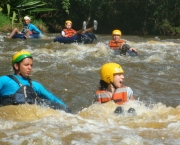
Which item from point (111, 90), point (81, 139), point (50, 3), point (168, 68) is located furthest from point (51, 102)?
point (50, 3)

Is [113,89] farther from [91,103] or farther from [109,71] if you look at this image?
[91,103]

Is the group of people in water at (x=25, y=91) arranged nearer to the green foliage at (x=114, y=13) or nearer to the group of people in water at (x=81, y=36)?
the group of people in water at (x=81, y=36)

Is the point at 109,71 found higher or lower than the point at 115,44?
higher

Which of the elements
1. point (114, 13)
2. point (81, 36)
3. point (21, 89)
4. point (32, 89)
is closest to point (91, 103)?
point (32, 89)

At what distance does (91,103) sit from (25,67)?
5.75 feet

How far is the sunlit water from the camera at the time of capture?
161 inches

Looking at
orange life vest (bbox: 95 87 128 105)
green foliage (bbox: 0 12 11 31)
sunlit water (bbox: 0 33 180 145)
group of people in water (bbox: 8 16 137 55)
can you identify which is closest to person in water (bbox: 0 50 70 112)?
sunlit water (bbox: 0 33 180 145)

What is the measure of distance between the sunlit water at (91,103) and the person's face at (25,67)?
49cm

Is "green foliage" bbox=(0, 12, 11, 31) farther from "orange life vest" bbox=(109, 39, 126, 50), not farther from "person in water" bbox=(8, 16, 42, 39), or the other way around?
"orange life vest" bbox=(109, 39, 126, 50)

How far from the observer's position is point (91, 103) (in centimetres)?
665

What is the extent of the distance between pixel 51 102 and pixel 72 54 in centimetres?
622

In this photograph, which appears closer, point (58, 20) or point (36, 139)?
point (36, 139)

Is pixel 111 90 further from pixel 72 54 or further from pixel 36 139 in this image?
pixel 72 54

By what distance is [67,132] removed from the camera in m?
4.18
